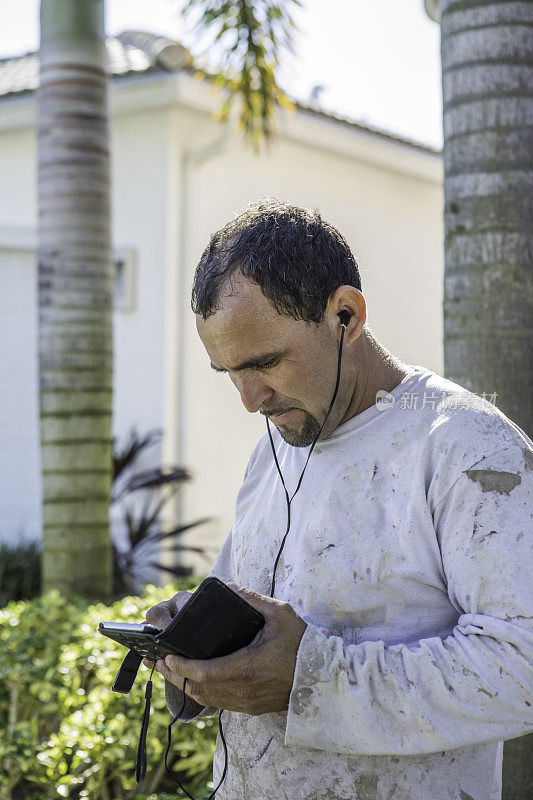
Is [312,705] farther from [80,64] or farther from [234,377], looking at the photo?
[80,64]

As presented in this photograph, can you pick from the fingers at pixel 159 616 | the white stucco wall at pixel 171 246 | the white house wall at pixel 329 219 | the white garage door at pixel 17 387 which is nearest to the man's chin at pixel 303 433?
the fingers at pixel 159 616

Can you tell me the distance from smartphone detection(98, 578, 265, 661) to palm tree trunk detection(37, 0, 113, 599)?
335cm

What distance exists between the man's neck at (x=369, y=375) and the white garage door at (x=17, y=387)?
6.90 meters

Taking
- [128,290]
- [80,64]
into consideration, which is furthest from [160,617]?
[128,290]

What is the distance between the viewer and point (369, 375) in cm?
180

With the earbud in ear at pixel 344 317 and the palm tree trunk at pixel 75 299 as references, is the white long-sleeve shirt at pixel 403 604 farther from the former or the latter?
the palm tree trunk at pixel 75 299

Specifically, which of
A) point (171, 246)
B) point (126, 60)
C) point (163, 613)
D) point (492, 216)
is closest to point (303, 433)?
point (163, 613)

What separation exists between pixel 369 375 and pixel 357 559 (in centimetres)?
35

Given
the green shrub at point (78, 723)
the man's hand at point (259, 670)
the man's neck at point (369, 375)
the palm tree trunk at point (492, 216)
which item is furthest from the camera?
the green shrub at point (78, 723)

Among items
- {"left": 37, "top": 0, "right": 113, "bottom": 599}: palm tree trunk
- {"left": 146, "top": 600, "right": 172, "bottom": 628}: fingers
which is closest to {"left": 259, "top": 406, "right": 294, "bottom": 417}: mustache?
{"left": 146, "top": 600, "right": 172, "bottom": 628}: fingers

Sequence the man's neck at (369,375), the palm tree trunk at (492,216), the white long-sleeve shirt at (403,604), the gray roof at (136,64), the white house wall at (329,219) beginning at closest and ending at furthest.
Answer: the white long-sleeve shirt at (403,604), the man's neck at (369,375), the palm tree trunk at (492,216), the gray roof at (136,64), the white house wall at (329,219)

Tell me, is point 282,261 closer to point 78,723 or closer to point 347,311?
point 347,311

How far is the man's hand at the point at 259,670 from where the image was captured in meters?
1.59

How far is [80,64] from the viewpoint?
514 cm
